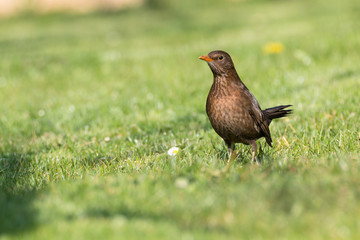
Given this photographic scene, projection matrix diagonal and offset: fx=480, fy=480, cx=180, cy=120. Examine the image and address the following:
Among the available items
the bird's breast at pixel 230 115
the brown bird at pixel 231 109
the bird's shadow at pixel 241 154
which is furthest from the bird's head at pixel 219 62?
the bird's shadow at pixel 241 154

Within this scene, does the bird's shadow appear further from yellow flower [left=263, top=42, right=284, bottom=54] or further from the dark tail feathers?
yellow flower [left=263, top=42, right=284, bottom=54]

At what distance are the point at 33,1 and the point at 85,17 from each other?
2.93 meters

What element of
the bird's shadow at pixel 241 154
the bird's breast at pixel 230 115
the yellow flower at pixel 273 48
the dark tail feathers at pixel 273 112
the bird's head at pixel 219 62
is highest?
the bird's head at pixel 219 62

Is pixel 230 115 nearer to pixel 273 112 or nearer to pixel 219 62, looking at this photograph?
pixel 219 62

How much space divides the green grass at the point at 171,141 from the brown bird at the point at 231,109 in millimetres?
282

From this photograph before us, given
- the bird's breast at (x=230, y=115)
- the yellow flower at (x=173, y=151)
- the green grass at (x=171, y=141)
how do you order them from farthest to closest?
the yellow flower at (x=173, y=151)
the bird's breast at (x=230, y=115)
the green grass at (x=171, y=141)

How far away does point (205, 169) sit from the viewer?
3871 mm

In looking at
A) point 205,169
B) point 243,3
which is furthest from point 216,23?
point 205,169

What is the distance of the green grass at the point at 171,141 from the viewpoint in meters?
3.06

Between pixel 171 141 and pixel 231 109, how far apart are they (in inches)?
51.4

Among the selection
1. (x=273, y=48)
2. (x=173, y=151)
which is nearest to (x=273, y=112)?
(x=173, y=151)

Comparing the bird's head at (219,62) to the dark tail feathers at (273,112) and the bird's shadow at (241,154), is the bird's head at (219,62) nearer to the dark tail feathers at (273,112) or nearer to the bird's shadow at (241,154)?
the dark tail feathers at (273,112)

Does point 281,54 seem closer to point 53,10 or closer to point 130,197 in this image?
point 130,197

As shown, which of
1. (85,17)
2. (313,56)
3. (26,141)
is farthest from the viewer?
(85,17)
